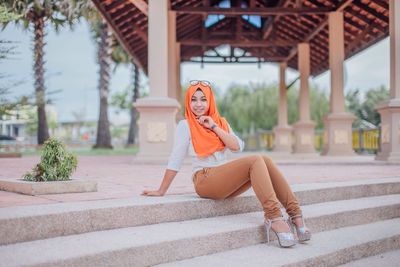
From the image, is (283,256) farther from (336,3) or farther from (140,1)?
(336,3)

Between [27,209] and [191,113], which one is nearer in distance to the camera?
[27,209]

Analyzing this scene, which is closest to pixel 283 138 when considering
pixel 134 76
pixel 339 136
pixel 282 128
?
pixel 282 128

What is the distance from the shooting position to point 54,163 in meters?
4.45

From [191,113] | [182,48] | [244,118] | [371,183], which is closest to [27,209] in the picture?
[191,113]

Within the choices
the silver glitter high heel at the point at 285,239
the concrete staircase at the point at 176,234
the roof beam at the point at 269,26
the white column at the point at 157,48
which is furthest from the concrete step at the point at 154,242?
the roof beam at the point at 269,26

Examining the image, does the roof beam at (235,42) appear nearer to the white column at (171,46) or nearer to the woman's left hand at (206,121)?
the white column at (171,46)

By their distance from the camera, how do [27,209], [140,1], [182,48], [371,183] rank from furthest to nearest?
[182,48]
[140,1]
[371,183]
[27,209]

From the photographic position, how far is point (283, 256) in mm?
3334

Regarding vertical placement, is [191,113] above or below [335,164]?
above

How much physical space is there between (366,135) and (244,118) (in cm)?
1790

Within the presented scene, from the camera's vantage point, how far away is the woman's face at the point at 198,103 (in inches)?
154

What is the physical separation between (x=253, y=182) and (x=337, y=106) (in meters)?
10.8

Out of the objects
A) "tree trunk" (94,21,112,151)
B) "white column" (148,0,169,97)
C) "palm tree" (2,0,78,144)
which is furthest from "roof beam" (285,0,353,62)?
"tree trunk" (94,21,112,151)

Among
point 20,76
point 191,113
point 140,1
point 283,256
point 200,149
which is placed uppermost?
point 140,1
